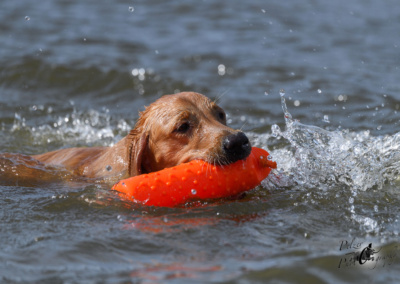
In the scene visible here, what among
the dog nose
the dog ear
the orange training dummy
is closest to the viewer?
the dog nose

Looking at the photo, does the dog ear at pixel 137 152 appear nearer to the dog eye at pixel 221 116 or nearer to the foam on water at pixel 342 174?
the dog eye at pixel 221 116

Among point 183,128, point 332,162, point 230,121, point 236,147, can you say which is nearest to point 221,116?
point 183,128

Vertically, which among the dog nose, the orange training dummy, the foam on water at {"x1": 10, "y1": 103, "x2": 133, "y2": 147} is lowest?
the foam on water at {"x1": 10, "y1": 103, "x2": 133, "y2": 147}

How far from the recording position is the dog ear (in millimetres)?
6121

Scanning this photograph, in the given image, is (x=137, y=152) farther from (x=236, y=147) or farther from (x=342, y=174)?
(x=342, y=174)

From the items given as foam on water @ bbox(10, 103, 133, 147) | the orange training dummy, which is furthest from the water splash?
foam on water @ bbox(10, 103, 133, 147)

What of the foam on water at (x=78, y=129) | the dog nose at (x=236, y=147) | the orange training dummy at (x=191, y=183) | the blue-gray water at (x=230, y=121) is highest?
the dog nose at (x=236, y=147)

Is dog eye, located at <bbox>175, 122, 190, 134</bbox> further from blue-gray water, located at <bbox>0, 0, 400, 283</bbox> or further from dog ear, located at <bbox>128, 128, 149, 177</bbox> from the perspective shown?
blue-gray water, located at <bbox>0, 0, 400, 283</bbox>

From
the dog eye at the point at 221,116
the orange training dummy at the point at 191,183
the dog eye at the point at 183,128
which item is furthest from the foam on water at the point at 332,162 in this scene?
the dog eye at the point at 183,128

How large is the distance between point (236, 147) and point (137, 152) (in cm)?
116

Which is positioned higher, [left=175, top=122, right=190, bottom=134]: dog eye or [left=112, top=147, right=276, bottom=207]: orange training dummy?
[left=175, top=122, right=190, bottom=134]: dog eye

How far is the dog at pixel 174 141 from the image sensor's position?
5.63 meters

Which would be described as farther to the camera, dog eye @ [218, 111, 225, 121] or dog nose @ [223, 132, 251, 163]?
dog eye @ [218, 111, 225, 121]

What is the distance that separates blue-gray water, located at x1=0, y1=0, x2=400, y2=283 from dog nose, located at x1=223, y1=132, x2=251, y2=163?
22.3 inches
